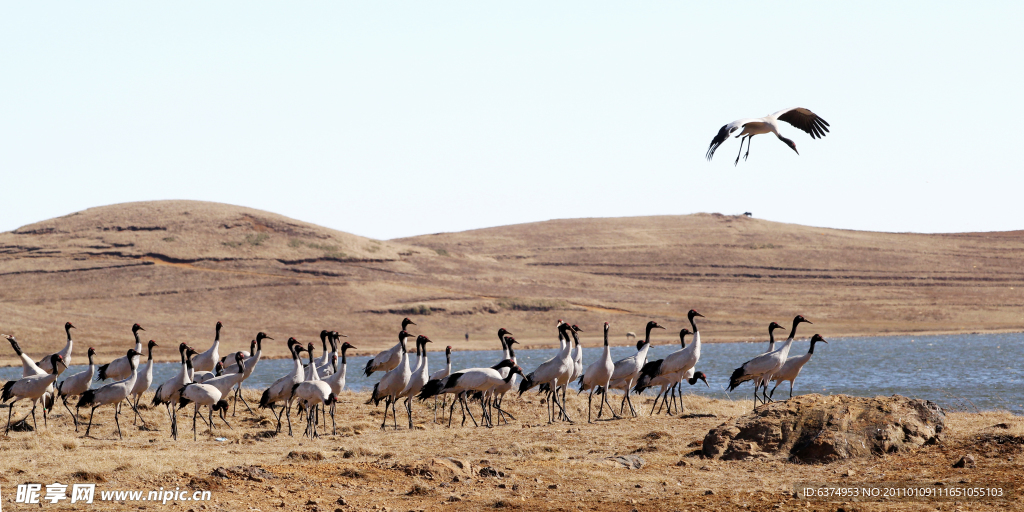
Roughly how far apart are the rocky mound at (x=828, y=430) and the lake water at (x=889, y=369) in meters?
8.12

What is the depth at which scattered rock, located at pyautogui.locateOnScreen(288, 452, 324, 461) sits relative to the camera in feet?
44.9

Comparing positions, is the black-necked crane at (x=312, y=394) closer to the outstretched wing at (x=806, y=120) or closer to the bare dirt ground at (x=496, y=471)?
the bare dirt ground at (x=496, y=471)

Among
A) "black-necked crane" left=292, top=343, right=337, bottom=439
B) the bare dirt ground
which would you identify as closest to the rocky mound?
the bare dirt ground

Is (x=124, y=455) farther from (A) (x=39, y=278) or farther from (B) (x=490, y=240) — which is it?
(B) (x=490, y=240)

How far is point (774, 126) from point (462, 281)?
78241mm

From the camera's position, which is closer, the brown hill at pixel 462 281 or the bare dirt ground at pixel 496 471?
the bare dirt ground at pixel 496 471

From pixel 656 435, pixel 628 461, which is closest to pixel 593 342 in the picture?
pixel 656 435

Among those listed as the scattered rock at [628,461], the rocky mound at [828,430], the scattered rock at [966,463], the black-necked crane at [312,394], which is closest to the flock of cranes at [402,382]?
the black-necked crane at [312,394]

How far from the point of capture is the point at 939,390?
27297mm

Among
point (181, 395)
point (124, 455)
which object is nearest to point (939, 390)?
point (181, 395)

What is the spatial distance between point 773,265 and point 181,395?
9454 centimetres

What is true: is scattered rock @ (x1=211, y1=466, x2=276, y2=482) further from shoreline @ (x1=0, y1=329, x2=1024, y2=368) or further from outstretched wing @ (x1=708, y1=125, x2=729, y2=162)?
shoreline @ (x1=0, y1=329, x2=1024, y2=368)

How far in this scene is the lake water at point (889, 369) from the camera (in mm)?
27688

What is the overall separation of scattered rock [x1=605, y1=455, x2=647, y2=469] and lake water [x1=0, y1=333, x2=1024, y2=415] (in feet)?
34.5
